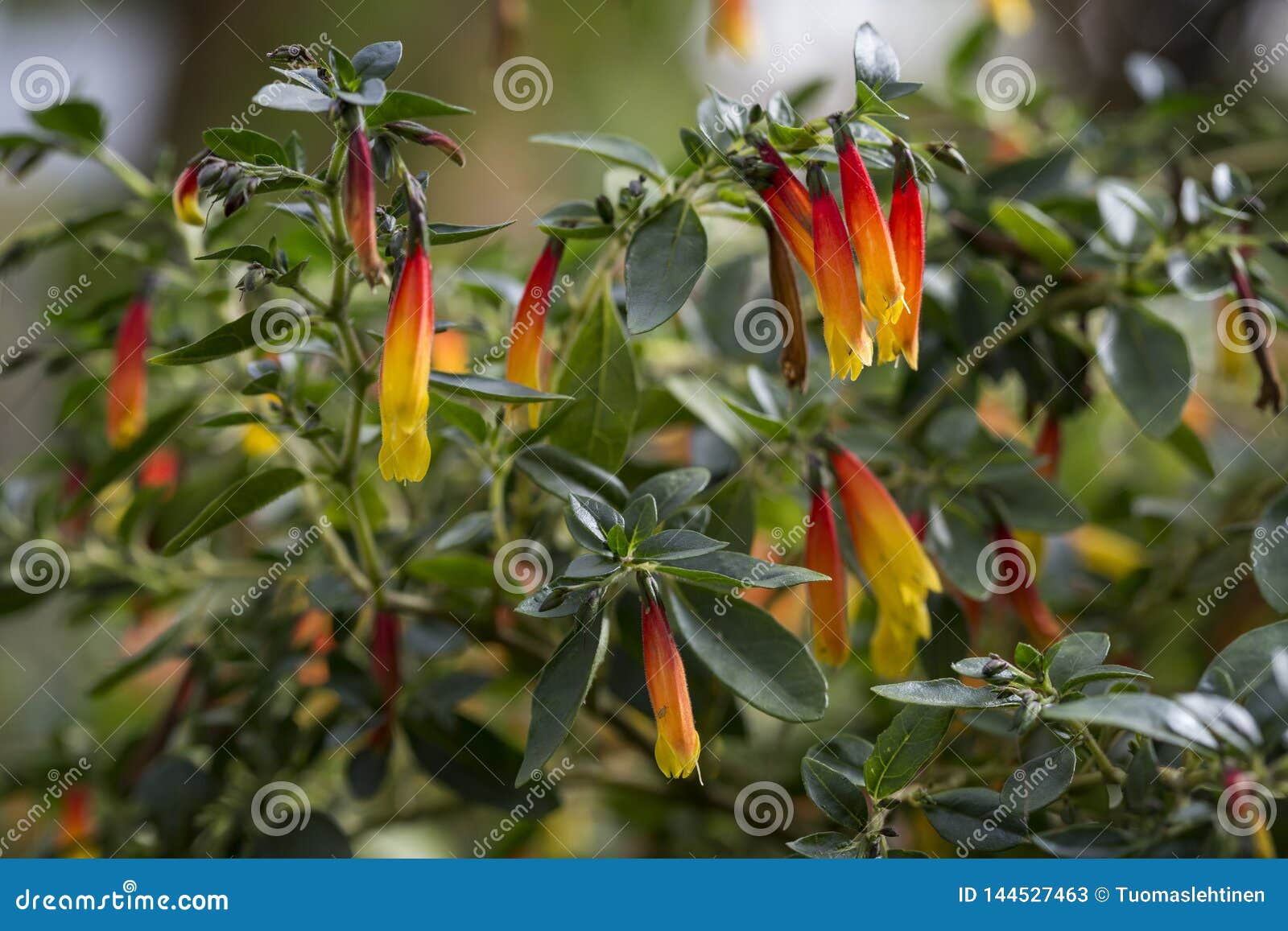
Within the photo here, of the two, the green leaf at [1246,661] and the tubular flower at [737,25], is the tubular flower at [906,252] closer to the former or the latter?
the green leaf at [1246,661]

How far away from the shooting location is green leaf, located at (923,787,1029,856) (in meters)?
0.52

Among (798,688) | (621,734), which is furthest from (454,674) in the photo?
(798,688)

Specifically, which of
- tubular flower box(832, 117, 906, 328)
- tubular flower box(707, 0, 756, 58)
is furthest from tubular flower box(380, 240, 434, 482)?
tubular flower box(707, 0, 756, 58)

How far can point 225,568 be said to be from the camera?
0.93 metres

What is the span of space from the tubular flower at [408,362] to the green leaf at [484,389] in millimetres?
37

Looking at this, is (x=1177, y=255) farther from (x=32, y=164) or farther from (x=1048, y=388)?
(x=32, y=164)

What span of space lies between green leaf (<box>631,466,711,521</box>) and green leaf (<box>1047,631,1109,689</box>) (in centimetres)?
21

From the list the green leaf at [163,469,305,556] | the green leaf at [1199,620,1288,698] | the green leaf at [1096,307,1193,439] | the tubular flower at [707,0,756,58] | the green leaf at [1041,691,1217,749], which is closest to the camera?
the green leaf at [1041,691,1217,749]

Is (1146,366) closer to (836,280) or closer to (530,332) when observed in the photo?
(836,280)

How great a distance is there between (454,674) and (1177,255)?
2.00ft

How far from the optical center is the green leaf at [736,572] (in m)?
0.50

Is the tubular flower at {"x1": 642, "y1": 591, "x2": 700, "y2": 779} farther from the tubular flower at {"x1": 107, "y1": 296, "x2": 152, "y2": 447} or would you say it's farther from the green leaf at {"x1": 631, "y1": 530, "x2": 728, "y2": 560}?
the tubular flower at {"x1": 107, "y1": 296, "x2": 152, "y2": 447}

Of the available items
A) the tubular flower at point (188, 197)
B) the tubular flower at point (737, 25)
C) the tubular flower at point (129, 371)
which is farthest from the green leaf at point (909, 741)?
the tubular flower at point (737, 25)

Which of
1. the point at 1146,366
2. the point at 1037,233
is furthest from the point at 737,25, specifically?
the point at 1146,366
